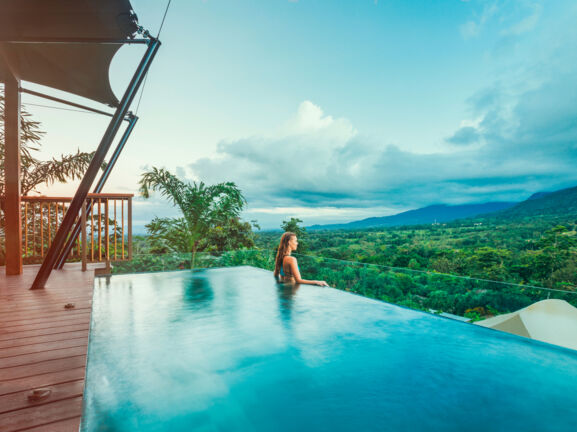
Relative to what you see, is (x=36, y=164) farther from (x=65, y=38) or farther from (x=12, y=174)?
(x=65, y=38)

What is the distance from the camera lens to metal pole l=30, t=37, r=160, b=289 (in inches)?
143

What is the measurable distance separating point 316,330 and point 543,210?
2322cm

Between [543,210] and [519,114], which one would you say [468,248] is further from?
[519,114]

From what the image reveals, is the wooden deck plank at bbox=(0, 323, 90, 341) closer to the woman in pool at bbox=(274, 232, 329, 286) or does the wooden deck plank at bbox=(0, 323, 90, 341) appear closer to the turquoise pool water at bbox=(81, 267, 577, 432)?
the turquoise pool water at bbox=(81, 267, 577, 432)

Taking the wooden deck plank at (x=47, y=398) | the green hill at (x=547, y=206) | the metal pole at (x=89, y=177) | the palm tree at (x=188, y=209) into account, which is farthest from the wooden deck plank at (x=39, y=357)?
the green hill at (x=547, y=206)

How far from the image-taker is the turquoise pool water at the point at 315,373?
1562 mm

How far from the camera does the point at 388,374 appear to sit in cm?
203

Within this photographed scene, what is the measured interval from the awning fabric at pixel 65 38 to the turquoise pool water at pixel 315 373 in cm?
303

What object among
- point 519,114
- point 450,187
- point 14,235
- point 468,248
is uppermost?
point 519,114

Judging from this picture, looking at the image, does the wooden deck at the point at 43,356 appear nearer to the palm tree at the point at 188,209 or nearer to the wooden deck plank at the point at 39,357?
the wooden deck plank at the point at 39,357

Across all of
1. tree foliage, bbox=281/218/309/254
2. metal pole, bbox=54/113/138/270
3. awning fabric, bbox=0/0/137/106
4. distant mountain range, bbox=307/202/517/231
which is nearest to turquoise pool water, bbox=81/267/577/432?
metal pole, bbox=54/113/138/270

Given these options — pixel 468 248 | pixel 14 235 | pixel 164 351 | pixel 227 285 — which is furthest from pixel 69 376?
pixel 468 248

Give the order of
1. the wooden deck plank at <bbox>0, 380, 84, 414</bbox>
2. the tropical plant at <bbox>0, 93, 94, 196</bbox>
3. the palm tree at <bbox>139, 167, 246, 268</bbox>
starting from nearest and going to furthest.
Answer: the wooden deck plank at <bbox>0, 380, 84, 414</bbox> → the tropical plant at <bbox>0, 93, 94, 196</bbox> → the palm tree at <bbox>139, 167, 246, 268</bbox>

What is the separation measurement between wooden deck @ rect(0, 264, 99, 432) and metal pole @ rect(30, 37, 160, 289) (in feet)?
0.91
